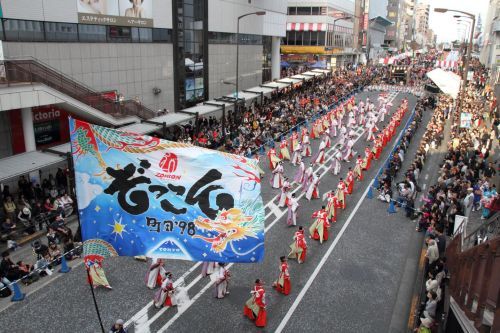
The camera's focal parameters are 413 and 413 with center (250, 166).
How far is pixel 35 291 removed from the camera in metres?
10.9

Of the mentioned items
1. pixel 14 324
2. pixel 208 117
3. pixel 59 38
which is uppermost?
pixel 59 38

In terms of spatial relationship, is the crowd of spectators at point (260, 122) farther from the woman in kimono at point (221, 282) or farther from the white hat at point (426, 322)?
the white hat at point (426, 322)

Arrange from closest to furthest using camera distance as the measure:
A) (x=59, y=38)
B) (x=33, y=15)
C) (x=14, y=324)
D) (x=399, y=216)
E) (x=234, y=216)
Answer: (x=234, y=216) → (x=14, y=324) → (x=399, y=216) → (x=33, y=15) → (x=59, y=38)

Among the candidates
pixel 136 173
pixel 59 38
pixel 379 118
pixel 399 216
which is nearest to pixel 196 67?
pixel 59 38

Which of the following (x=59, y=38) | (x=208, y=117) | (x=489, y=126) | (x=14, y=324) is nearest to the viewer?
(x=14, y=324)

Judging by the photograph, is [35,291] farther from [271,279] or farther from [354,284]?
[354,284]

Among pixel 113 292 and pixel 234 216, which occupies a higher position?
pixel 234 216

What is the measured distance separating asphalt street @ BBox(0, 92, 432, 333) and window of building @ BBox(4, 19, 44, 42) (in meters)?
11.3

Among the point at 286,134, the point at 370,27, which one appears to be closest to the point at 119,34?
the point at 286,134

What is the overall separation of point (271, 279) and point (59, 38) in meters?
15.5

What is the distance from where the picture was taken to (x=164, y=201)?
19.7 ft

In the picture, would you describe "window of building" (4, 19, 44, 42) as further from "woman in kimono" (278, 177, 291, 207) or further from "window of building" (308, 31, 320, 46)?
"window of building" (308, 31, 320, 46)

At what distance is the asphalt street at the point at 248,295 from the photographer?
32.1ft

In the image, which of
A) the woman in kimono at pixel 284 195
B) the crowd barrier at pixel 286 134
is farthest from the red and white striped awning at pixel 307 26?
the woman in kimono at pixel 284 195
